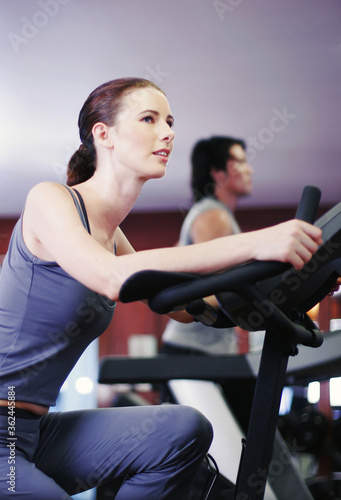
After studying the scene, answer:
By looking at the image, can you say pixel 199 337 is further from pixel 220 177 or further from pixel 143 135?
pixel 143 135

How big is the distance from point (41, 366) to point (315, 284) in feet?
1.51

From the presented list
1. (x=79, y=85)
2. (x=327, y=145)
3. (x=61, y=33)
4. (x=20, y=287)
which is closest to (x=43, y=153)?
(x=79, y=85)

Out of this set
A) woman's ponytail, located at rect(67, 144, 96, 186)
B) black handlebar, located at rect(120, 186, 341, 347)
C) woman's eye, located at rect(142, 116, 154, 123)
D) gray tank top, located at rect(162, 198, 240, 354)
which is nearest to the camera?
black handlebar, located at rect(120, 186, 341, 347)

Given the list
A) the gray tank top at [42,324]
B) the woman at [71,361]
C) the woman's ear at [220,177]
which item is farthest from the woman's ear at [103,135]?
the woman's ear at [220,177]

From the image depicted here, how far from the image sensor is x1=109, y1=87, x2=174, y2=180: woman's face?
1.04 metres

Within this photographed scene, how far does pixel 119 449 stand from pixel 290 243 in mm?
475

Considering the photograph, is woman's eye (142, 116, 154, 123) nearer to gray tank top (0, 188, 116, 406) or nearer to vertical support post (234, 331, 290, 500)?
gray tank top (0, 188, 116, 406)

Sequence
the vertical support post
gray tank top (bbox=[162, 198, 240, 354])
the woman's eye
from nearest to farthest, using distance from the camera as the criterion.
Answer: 1. the vertical support post
2. the woman's eye
3. gray tank top (bbox=[162, 198, 240, 354])

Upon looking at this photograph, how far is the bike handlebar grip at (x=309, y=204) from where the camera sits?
80 centimetres

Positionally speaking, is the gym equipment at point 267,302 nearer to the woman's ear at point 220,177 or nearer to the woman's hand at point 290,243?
the woman's hand at point 290,243

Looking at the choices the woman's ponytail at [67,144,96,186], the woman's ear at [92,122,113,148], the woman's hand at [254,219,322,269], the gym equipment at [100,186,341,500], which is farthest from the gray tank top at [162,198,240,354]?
the woman's hand at [254,219,322,269]

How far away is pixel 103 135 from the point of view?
1096 mm

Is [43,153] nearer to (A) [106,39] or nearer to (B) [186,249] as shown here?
(A) [106,39]

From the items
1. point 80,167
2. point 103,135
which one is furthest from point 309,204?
point 80,167
